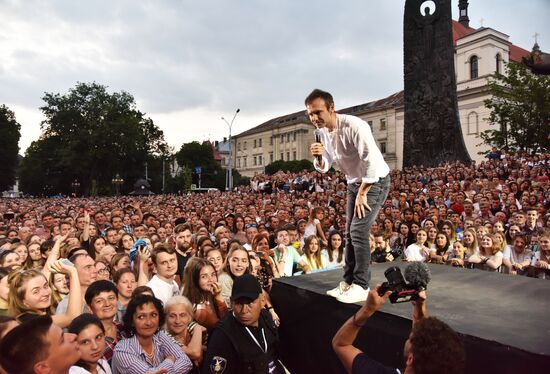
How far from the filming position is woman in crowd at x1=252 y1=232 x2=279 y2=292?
17.2 feet

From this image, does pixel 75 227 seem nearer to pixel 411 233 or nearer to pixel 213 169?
pixel 411 233

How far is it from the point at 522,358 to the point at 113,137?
5223cm

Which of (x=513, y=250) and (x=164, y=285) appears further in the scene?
(x=513, y=250)

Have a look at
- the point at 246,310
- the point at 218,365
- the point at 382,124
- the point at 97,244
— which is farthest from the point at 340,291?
the point at 382,124

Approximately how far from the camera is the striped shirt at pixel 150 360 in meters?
3.12

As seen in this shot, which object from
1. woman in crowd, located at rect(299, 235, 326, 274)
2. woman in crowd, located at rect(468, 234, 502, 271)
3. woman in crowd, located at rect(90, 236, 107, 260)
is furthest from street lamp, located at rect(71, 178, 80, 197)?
woman in crowd, located at rect(468, 234, 502, 271)

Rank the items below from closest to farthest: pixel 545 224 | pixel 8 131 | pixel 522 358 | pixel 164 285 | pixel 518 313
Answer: pixel 522 358, pixel 518 313, pixel 164 285, pixel 545 224, pixel 8 131

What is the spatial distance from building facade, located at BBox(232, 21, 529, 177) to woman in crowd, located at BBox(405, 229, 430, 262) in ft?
86.5

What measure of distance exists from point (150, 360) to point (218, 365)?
2.20ft

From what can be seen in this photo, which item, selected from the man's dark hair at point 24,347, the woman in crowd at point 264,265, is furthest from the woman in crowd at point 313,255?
the man's dark hair at point 24,347

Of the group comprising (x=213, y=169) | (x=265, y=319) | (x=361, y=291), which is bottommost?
(x=265, y=319)

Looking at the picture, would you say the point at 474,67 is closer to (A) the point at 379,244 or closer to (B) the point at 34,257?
(A) the point at 379,244

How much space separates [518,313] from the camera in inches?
119

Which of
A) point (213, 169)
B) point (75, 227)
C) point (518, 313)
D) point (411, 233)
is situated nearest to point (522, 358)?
point (518, 313)
